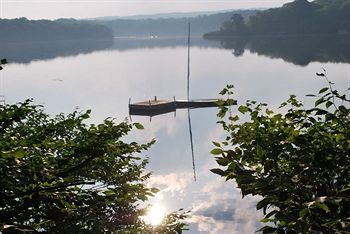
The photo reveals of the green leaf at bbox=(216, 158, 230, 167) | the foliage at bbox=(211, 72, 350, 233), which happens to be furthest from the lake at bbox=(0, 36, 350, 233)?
the green leaf at bbox=(216, 158, 230, 167)

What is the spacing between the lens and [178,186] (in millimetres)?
36531

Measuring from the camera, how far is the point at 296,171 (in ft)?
16.1

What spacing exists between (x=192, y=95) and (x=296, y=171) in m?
87.2

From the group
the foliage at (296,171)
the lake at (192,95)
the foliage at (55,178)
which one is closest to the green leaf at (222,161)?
the foliage at (296,171)

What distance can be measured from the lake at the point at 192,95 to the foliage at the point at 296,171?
6.69m

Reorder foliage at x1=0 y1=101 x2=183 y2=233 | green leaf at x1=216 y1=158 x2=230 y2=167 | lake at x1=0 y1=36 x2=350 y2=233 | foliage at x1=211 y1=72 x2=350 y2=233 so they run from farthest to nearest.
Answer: lake at x1=0 y1=36 x2=350 y2=233 → foliage at x1=0 y1=101 x2=183 y2=233 → green leaf at x1=216 y1=158 x2=230 y2=167 → foliage at x1=211 y1=72 x2=350 y2=233

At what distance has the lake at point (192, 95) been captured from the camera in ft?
103

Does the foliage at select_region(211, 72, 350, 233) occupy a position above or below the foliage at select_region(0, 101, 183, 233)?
above

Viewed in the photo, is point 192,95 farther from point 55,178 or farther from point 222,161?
point 222,161

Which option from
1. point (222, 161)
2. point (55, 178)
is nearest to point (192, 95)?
point (55, 178)

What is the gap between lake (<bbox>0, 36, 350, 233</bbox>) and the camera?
31.5 m

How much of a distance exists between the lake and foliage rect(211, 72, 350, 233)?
6.69 m

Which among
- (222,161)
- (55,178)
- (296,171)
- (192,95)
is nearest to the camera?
(222,161)

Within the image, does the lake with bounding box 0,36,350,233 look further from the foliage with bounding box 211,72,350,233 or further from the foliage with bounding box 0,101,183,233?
the foliage with bounding box 211,72,350,233
